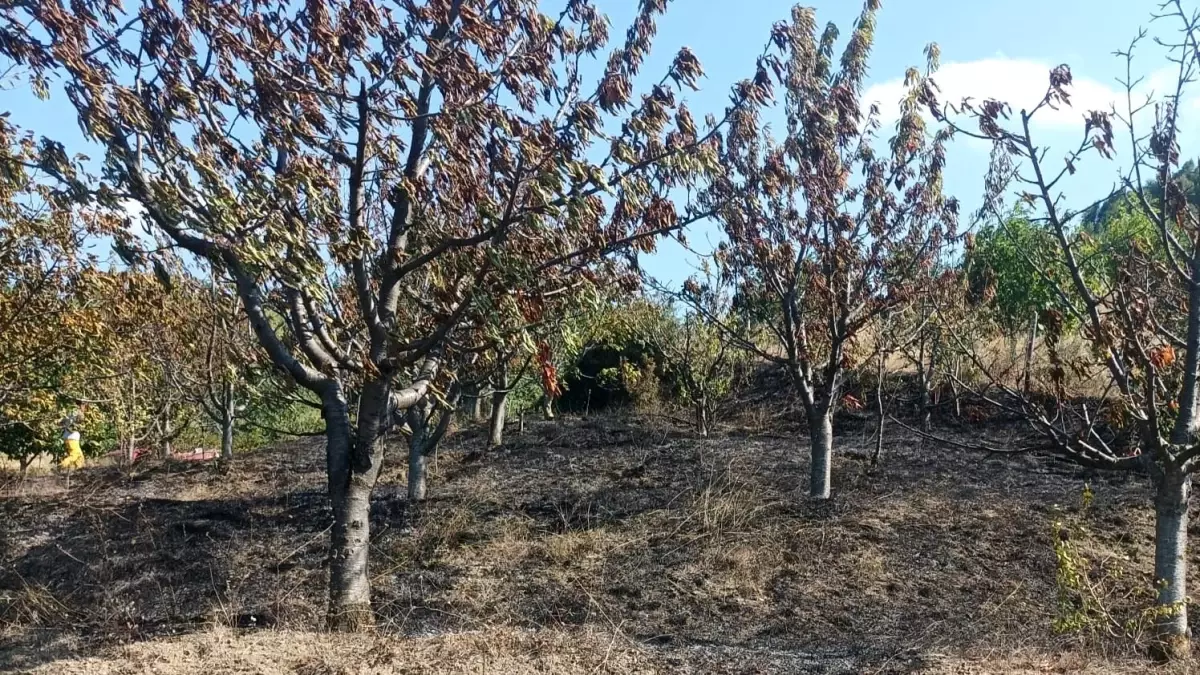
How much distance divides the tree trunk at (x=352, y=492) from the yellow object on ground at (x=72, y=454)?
33.5ft

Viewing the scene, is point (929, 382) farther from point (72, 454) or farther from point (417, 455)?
point (72, 454)

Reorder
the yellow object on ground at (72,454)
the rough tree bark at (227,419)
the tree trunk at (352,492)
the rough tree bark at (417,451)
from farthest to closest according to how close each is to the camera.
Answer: the yellow object on ground at (72,454), the rough tree bark at (227,419), the rough tree bark at (417,451), the tree trunk at (352,492)

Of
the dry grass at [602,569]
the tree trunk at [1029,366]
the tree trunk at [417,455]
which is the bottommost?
the dry grass at [602,569]

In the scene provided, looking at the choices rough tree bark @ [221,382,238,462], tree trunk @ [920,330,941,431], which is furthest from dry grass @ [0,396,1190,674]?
rough tree bark @ [221,382,238,462]

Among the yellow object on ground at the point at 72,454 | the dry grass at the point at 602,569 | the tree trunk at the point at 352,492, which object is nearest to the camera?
the dry grass at the point at 602,569

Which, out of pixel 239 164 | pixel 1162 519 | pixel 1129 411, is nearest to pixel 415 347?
pixel 239 164

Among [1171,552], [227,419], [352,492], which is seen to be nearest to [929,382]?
[1171,552]

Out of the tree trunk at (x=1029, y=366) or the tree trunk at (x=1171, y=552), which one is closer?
the tree trunk at (x=1171, y=552)

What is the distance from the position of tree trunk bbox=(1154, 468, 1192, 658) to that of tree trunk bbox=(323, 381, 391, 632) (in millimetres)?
4146

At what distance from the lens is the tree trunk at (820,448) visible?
7.64 metres

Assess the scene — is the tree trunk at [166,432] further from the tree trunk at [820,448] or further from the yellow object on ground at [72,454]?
the tree trunk at [820,448]

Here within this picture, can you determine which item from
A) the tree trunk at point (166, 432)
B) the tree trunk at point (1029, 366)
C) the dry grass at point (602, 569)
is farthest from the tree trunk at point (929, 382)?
the tree trunk at point (166, 432)

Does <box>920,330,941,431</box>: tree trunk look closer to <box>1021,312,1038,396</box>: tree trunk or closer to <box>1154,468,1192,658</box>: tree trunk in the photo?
<box>1021,312,1038,396</box>: tree trunk

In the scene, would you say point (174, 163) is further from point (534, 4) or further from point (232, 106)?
point (534, 4)
